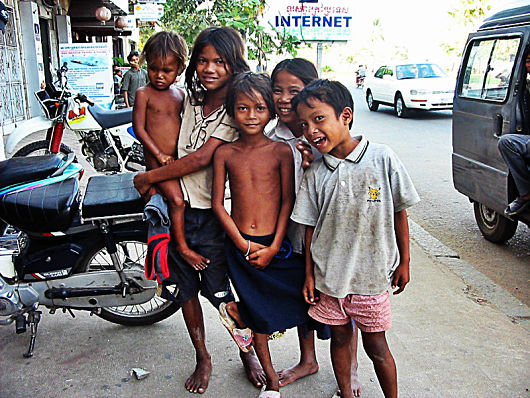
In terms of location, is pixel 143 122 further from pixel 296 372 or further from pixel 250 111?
pixel 296 372

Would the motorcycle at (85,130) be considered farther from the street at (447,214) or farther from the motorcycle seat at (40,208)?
the street at (447,214)

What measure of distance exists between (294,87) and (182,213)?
30.5 inches

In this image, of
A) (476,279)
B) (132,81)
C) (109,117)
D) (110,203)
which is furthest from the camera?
(132,81)

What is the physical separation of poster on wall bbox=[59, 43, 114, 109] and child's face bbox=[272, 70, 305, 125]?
311 inches

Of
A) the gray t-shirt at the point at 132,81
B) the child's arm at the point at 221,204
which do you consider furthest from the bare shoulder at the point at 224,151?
the gray t-shirt at the point at 132,81

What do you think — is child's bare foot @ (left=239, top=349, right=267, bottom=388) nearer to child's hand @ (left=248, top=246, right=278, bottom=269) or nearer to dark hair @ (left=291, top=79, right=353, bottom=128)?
child's hand @ (left=248, top=246, right=278, bottom=269)

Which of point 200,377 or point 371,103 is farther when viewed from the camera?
point 371,103

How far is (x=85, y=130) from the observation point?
265 inches

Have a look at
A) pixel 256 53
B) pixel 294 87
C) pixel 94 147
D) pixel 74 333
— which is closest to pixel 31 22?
pixel 94 147

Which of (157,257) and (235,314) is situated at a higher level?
(157,257)

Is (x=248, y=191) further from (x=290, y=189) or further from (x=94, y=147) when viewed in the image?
(x=94, y=147)

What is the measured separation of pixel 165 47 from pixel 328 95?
85cm

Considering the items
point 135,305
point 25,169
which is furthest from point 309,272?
point 25,169

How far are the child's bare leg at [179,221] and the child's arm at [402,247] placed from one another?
2.87 feet
